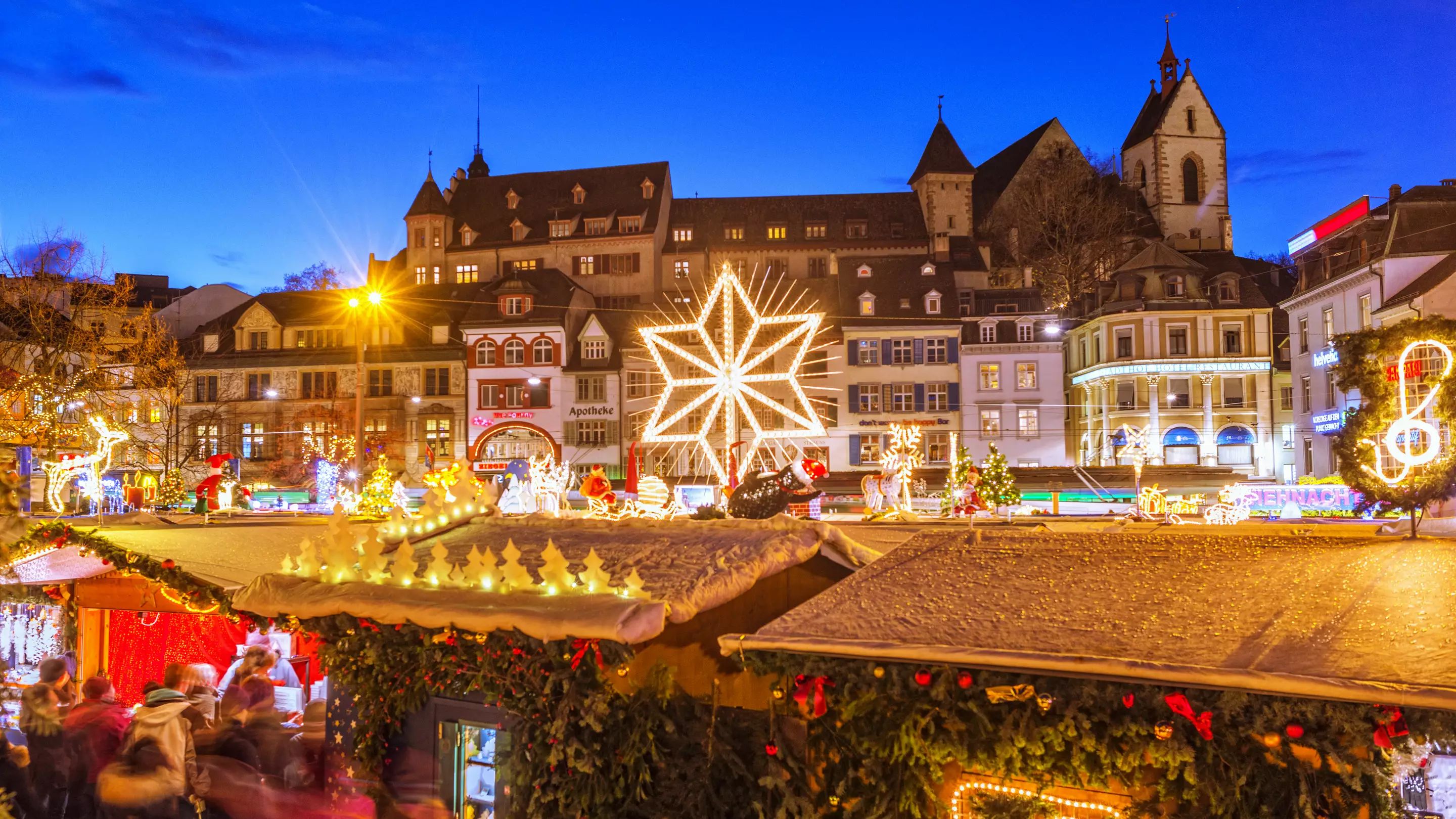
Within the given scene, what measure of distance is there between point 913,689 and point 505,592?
2.73 m

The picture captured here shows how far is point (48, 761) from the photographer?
8359mm

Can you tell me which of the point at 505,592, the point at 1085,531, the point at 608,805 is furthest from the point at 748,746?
the point at 1085,531

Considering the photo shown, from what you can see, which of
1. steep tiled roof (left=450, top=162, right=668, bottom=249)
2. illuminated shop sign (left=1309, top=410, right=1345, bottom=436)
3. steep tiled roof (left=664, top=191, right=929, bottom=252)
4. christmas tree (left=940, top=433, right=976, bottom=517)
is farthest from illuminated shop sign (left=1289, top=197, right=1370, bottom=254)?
steep tiled roof (left=450, top=162, right=668, bottom=249)

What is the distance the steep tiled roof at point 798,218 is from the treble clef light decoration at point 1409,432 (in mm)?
61627

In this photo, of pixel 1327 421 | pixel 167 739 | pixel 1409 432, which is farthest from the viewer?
pixel 1327 421

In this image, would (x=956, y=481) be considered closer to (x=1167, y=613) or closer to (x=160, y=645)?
(x=160, y=645)

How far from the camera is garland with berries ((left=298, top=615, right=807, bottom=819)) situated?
627cm

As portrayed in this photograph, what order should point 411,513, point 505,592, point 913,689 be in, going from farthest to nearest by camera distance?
1. point 411,513
2. point 505,592
3. point 913,689

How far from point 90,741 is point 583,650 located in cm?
479

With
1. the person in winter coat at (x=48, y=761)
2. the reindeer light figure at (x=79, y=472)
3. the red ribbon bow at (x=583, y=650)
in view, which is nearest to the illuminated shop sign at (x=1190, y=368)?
the reindeer light figure at (x=79, y=472)

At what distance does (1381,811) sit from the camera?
4648mm

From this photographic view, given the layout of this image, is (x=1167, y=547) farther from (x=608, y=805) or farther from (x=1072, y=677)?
(x=608, y=805)

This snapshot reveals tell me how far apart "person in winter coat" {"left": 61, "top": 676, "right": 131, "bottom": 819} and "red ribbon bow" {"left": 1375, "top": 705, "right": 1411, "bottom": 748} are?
821 cm

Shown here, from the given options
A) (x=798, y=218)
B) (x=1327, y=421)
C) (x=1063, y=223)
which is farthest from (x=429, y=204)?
(x=1327, y=421)
